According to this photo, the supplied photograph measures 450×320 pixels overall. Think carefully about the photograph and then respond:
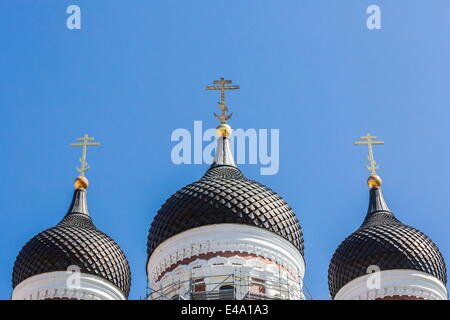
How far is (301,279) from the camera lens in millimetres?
22578

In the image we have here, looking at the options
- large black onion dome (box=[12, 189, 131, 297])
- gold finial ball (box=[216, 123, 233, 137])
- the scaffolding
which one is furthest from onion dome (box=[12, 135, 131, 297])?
gold finial ball (box=[216, 123, 233, 137])

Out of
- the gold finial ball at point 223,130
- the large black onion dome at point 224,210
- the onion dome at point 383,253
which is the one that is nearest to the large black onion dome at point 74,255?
the large black onion dome at point 224,210

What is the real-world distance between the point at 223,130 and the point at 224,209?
366 centimetres

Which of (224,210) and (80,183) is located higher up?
(80,183)

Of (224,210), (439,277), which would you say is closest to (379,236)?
(439,277)

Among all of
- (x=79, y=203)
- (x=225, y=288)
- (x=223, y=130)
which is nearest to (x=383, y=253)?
(x=225, y=288)

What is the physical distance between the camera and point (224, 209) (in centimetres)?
2206

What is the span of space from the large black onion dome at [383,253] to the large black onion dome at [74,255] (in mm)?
5121

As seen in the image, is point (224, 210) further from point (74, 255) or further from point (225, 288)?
point (74, 255)

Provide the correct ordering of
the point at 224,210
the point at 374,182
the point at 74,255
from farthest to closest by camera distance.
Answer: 1. the point at 374,182
2. the point at 74,255
3. the point at 224,210
